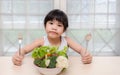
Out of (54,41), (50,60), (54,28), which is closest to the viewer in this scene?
(50,60)

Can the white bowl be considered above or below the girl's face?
below

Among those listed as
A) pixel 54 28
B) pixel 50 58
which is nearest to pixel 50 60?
pixel 50 58

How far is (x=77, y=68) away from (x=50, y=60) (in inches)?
9.3

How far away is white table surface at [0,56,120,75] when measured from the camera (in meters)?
1.18

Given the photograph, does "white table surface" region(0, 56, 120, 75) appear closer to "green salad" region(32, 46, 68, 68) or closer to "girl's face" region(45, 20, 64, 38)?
"green salad" region(32, 46, 68, 68)

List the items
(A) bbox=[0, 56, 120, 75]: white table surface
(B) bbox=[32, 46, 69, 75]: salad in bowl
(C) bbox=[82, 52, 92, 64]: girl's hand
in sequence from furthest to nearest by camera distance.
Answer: (C) bbox=[82, 52, 92, 64]: girl's hand, (A) bbox=[0, 56, 120, 75]: white table surface, (B) bbox=[32, 46, 69, 75]: salad in bowl

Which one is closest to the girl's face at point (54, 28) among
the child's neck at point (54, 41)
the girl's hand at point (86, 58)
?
the child's neck at point (54, 41)

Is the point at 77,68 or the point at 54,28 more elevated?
the point at 54,28

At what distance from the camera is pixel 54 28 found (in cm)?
124

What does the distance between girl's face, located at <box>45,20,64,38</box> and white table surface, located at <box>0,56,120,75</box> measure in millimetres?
212

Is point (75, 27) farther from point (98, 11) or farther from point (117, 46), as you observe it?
point (117, 46)

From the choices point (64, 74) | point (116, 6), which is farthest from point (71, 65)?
point (116, 6)

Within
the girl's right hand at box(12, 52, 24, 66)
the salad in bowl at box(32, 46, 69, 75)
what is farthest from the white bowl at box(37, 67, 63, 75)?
the girl's right hand at box(12, 52, 24, 66)

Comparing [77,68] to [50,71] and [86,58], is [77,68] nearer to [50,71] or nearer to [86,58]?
[86,58]
